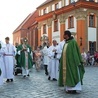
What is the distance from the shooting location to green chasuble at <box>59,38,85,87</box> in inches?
344

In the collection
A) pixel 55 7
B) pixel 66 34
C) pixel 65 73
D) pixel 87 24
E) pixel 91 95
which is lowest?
pixel 91 95

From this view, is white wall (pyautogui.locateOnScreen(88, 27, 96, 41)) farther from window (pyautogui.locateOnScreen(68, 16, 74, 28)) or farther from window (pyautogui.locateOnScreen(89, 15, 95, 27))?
window (pyautogui.locateOnScreen(68, 16, 74, 28))

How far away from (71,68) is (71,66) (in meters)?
0.06

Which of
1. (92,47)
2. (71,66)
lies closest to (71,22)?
(92,47)

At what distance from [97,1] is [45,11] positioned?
10.3 m

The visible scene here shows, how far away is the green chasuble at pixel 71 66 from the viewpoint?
8750 mm

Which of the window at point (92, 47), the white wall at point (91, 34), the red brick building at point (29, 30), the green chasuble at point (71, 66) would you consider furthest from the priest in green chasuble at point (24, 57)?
the red brick building at point (29, 30)

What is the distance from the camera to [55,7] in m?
42.7

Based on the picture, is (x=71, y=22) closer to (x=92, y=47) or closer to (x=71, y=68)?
(x=92, y=47)

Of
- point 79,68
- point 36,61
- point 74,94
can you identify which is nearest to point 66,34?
point 79,68

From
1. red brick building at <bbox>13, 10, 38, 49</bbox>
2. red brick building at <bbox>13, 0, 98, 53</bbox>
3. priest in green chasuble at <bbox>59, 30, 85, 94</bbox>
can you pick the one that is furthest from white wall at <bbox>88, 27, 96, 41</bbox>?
priest in green chasuble at <bbox>59, 30, 85, 94</bbox>

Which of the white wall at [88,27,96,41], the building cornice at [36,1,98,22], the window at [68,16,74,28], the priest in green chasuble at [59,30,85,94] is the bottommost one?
the priest in green chasuble at [59,30,85,94]

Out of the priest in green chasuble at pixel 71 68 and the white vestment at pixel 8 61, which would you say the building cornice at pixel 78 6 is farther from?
the priest in green chasuble at pixel 71 68

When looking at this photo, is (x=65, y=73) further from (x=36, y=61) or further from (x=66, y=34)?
(x=36, y=61)
